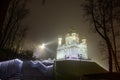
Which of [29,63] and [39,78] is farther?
[29,63]

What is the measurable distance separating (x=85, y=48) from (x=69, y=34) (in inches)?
360

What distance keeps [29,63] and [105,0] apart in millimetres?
11815

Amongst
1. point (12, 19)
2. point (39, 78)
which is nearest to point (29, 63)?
point (39, 78)

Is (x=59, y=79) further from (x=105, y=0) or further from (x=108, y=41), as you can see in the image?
(x=105, y=0)

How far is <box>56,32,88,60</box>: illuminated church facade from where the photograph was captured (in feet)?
210

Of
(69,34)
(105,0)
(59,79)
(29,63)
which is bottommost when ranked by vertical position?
(59,79)

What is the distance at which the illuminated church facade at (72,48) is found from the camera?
63906 mm

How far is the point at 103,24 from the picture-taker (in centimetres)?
2028

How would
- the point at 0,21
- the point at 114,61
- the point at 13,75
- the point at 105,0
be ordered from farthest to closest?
1. the point at 105,0
2. the point at 114,61
3. the point at 13,75
4. the point at 0,21

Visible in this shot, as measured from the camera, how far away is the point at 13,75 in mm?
16078

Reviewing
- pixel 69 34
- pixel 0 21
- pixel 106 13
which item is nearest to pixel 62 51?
pixel 69 34

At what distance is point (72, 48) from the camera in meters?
65.4

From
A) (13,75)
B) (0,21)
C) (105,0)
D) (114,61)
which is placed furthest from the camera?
(105,0)

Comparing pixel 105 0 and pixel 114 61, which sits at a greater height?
pixel 105 0
